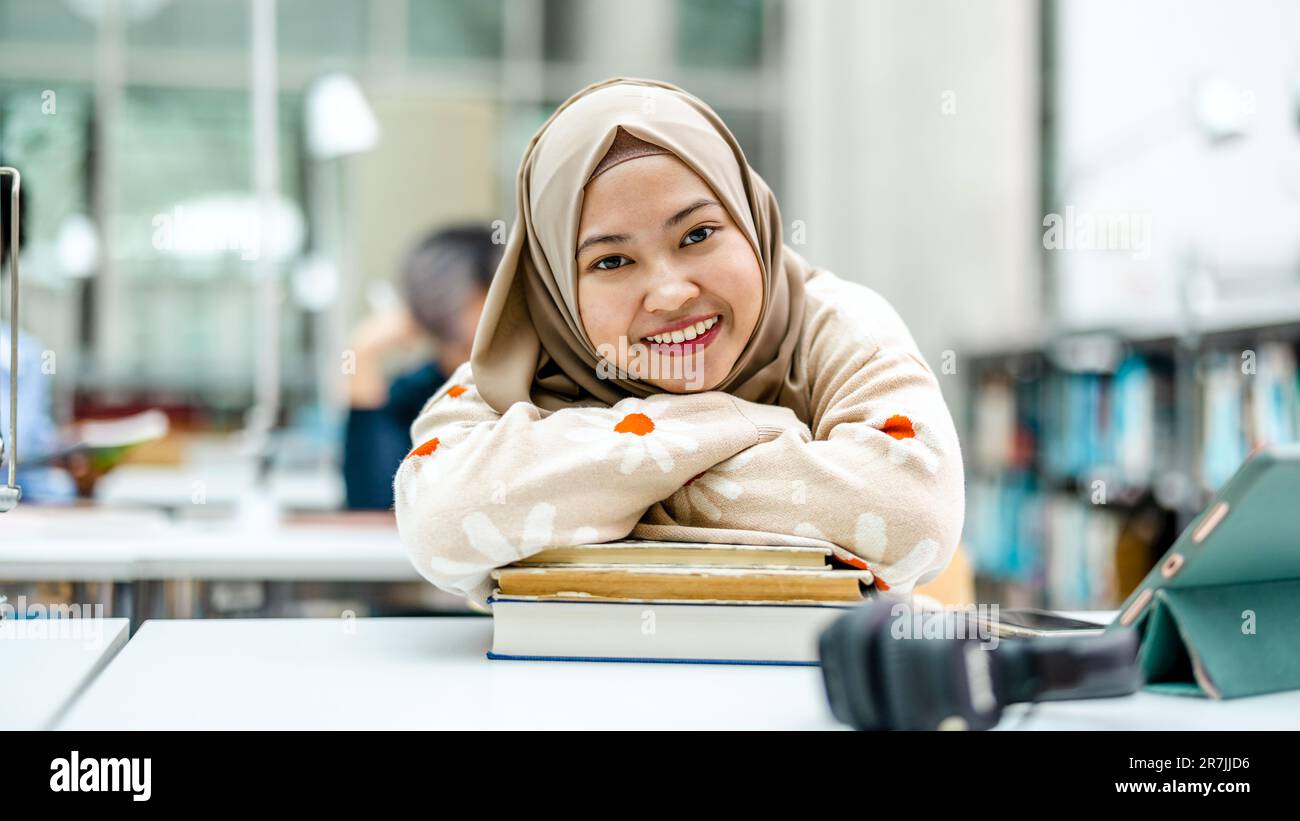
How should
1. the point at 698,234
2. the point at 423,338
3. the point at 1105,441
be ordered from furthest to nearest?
the point at 1105,441 < the point at 423,338 < the point at 698,234

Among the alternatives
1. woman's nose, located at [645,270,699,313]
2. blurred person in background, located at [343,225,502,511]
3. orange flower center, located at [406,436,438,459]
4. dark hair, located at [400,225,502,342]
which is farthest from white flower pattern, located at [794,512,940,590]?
dark hair, located at [400,225,502,342]

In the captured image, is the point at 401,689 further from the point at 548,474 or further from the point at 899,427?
the point at 899,427

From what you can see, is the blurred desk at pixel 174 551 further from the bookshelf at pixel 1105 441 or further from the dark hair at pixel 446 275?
the bookshelf at pixel 1105 441

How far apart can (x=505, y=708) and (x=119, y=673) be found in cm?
31

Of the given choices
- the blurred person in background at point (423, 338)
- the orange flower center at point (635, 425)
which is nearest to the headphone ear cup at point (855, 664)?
the orange flower center at point (635, 425)

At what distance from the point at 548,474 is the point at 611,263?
0.21 m

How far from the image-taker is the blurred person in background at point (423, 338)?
2.77 meters

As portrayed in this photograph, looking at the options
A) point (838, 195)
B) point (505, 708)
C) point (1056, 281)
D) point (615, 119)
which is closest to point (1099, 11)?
point (1056, 281)

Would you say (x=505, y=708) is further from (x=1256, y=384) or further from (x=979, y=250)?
(x=979, y=250)

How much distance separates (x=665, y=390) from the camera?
1097 millimetres

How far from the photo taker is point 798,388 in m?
1.14

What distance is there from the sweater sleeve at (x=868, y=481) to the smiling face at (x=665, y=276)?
10cm

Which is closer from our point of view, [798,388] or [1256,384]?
[798,388]

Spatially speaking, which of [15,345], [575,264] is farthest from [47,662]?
[575,264]
